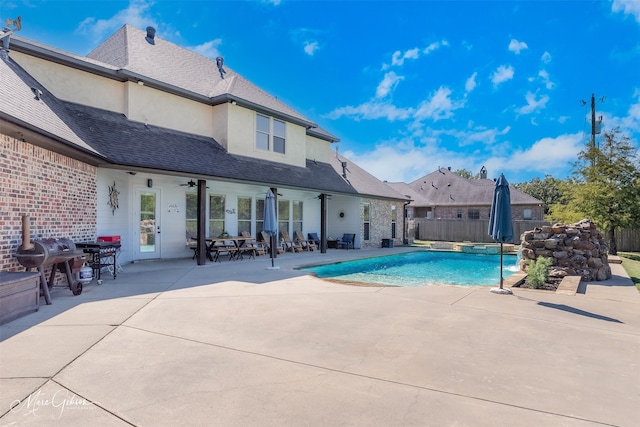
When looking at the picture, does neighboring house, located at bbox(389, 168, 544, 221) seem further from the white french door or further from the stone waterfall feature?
the white french door

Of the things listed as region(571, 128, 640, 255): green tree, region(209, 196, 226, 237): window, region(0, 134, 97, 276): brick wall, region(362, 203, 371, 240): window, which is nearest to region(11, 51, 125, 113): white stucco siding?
region(0, 134, 97, 276): brick wall

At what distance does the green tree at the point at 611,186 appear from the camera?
16.3 metres

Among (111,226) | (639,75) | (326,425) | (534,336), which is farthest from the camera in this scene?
(639,75)

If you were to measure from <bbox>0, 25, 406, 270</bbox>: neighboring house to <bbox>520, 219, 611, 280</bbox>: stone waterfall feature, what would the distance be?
27.6ft

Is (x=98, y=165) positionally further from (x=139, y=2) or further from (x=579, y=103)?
(x=579, y=103)

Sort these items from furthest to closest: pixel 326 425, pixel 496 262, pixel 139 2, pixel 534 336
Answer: pixel 496 262 → pixel 139 2 → pixel 534 336 → pixel 326 425

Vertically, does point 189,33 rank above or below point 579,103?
above

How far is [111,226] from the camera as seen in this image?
10.7 meters

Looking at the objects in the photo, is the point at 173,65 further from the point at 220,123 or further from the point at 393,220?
the point at 393,220

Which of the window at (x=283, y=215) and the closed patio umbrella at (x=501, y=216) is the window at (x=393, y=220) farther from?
the closed patio umbrella at (x=501, y=216)

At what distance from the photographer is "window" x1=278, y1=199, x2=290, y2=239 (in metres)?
17.4

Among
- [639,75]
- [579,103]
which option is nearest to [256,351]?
[639,75]

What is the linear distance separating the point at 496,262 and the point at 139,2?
714 inches

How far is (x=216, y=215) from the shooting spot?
14.5m
